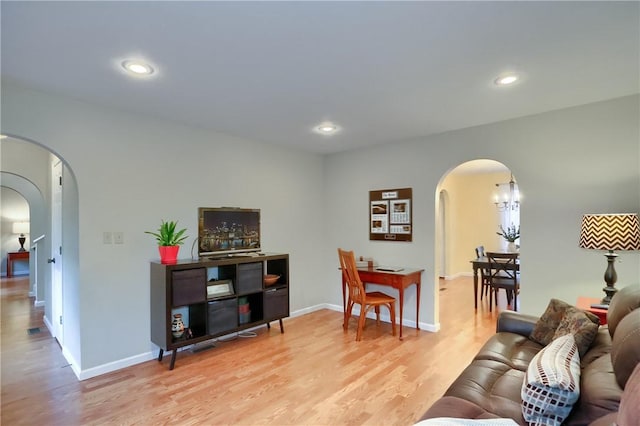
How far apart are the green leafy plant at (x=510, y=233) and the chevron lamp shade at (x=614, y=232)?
15.1 ft

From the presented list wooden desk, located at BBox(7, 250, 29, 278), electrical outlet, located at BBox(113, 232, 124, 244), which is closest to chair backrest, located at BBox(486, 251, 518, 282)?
electrical outlet, located at BBox(113, 232, 124, 244)

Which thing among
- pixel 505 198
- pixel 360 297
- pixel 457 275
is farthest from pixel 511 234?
pixel 360 297

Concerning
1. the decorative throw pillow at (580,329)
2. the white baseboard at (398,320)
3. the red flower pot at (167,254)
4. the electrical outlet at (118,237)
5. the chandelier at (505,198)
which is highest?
the chandelier at (505,198)

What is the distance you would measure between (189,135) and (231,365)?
239 centimetres

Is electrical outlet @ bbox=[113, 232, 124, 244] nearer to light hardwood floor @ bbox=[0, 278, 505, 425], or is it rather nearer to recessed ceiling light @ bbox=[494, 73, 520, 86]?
light hardwood floor @ bbox=[0, 278, 505, 425]

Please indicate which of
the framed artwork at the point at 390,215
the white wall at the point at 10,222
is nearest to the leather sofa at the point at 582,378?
the framed artwork at the point at 390,215

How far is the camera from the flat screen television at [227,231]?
3.69 metres

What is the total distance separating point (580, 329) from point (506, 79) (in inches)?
68.8

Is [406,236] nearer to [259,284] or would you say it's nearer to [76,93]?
[259,284]

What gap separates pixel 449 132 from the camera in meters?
3.90

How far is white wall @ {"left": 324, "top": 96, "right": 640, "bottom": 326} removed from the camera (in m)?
2.88

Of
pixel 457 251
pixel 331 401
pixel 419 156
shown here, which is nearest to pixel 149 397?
pixel 331 401

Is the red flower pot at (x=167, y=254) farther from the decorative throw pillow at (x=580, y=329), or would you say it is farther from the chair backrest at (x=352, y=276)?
the decorative throw pillow at (x=580, y=329)

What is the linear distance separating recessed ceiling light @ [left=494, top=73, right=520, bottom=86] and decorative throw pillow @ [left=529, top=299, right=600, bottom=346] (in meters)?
1.66
